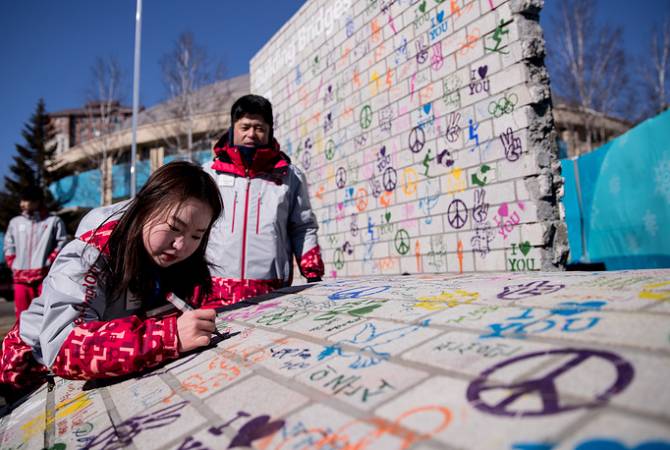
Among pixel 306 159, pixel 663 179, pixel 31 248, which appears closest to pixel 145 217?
pixel 663 179

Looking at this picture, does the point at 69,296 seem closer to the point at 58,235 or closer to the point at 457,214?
the point at 457,214

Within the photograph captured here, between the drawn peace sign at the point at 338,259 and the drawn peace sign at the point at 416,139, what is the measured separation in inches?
73.0

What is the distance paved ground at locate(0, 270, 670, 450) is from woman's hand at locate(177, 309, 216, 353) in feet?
0.16

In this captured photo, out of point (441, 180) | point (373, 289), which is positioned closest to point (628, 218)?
point (441, 180)

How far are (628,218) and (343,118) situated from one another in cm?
354

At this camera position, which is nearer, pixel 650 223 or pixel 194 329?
→ pixel 194 329

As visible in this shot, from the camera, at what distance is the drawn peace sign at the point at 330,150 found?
5613 mm

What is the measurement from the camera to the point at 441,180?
Result: 3930 millimetres

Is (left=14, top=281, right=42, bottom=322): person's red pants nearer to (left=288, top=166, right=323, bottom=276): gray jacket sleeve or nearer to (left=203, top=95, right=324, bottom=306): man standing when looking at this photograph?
(left=203, top=95, right=324, bottom=306): man standing

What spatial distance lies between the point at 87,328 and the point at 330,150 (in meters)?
4.61

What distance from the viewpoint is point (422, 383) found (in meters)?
0.81

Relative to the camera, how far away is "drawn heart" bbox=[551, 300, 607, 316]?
980mm

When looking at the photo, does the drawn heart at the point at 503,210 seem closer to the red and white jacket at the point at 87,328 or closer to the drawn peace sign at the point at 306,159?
the red and white jacket at the point at 87,328

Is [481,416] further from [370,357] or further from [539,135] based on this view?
[539,135]
